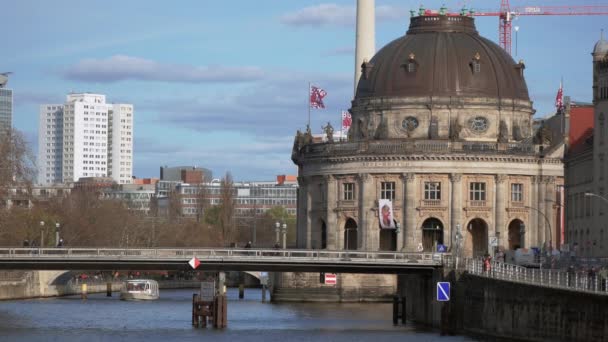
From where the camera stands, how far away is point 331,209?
162 m

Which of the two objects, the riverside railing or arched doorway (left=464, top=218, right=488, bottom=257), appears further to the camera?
arched doorway (left=464, top=218, right=488, bottom=257)

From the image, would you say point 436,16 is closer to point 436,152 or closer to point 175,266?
point 436,152

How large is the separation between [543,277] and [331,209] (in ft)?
223

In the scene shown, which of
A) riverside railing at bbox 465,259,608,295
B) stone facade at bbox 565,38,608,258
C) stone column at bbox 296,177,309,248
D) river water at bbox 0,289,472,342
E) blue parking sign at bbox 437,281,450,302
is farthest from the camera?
stone column at bbox 296,177,309,248

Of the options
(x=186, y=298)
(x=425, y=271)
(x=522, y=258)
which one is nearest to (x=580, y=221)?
(x=522, y=258)

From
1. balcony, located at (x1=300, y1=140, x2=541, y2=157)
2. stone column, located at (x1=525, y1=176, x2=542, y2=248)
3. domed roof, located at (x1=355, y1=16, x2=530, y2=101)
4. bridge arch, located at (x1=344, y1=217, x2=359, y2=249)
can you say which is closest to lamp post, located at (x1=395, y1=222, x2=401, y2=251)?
bridge arch, located at (x1=344, y1=217, x2=359, y2=249)

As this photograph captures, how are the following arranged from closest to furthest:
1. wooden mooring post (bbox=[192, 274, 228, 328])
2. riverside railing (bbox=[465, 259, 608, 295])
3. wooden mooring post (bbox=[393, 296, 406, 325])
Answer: riverside railing (bbox=[465, 259, 608, 295])
wooden mooring post (bbox=[192, 274, 228, 328])
wooden mooring post (bbox=[393, 296, 406, 325])

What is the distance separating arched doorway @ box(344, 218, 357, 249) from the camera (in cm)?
16238

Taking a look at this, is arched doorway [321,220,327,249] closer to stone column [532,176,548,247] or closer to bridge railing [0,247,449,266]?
stone column [532,176,548,247]

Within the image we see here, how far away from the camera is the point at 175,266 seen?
369 ft

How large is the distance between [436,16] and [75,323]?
56693 mm

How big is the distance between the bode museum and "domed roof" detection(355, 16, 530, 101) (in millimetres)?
84

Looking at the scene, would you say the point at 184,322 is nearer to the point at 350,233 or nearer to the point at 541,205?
the point at 350,233

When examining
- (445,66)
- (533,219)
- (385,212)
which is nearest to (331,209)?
(385,212)
